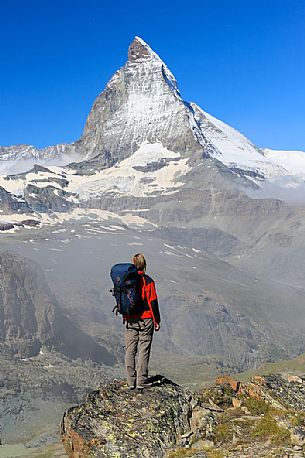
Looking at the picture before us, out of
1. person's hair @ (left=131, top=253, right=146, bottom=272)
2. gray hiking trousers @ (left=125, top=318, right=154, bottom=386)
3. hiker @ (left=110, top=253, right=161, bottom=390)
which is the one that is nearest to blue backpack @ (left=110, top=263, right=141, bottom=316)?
hiker @ (left=110, top=253, right=161, bottom=390)

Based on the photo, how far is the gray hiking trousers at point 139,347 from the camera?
27.4 m

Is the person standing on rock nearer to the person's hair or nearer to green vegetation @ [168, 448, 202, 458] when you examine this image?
the person's hair

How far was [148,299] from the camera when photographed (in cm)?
2708

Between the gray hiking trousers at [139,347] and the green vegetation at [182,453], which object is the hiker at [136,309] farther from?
the green vegetation at [182,453]

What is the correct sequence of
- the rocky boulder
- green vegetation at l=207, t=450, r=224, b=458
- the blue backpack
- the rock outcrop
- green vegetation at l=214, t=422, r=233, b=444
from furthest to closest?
1. the blue backpack
2. green vegetation at l=214, t=422, r=233, b=444
3. the rocky boulder
4. the rock outcrop
5. green vegetation at l=207, t=450, r=224, b=458

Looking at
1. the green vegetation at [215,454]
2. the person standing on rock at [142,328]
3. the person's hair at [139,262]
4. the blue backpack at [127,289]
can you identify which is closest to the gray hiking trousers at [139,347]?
the person standing on rock at [142,328]

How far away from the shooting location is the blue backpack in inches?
1048

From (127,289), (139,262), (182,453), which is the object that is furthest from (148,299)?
(182,453)

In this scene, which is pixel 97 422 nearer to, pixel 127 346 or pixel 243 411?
pixel 127 346

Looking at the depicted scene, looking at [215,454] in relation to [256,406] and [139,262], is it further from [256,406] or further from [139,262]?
[139,262]

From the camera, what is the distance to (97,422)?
25.1m

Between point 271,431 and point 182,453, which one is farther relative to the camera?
point 271,431

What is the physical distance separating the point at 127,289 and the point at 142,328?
2.41 m

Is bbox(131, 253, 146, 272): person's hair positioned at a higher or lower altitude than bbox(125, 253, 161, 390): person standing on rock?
higher
